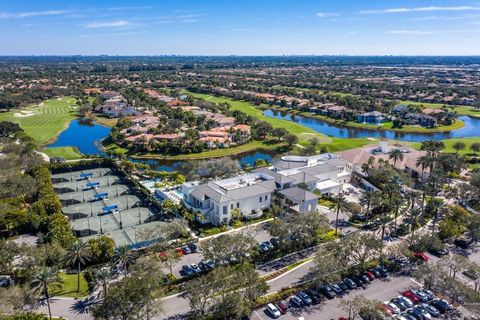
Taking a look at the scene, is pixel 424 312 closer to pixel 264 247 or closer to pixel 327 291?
pixel 327 291

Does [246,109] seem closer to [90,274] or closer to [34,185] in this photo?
[34,185]

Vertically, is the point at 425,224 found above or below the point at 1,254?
below

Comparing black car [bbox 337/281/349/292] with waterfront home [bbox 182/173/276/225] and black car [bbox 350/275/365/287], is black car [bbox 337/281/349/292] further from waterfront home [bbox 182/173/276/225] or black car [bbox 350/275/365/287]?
waterfront home [bbox 182/173/276/225]

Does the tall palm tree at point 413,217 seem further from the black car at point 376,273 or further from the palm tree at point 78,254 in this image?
the palm tree at point 78,254

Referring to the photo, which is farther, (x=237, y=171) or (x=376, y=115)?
(x=376, y=115)

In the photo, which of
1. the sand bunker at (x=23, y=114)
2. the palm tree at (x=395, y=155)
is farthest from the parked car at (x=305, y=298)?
the sand bunker at (x=23, y=114)

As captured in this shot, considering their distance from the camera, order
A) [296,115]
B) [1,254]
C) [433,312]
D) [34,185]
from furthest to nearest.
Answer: [296,115], [34,185], [1,254], [433,312]

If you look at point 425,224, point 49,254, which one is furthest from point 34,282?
point 425,224
